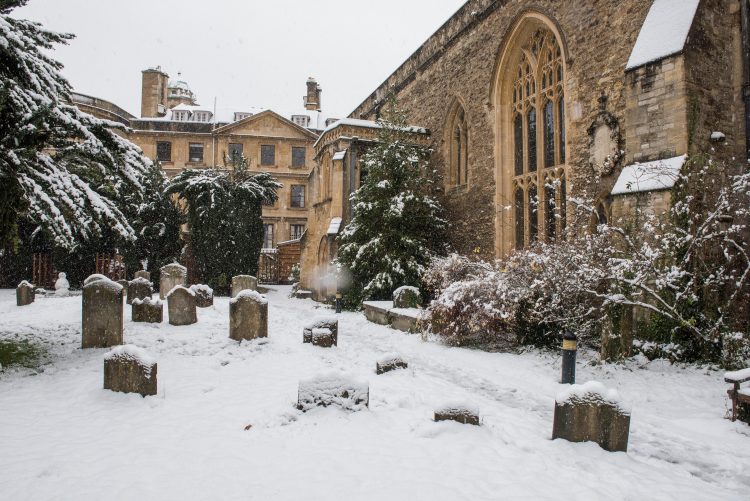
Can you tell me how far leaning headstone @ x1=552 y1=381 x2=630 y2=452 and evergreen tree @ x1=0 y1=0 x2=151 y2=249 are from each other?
558 cm

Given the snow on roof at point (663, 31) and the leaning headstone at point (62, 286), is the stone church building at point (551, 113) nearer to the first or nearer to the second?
the snow on roof at point (663, 31)

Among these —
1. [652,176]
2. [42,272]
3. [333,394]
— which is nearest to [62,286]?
[42,272]

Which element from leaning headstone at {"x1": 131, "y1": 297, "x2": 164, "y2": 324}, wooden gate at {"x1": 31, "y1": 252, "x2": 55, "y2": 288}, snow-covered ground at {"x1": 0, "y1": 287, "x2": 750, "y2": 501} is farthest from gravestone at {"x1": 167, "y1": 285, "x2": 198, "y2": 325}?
wooden gate at {"x1": 31, "y1": 252, "x2": 55, "y2": 288}

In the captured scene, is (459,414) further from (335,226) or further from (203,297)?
(335,226)

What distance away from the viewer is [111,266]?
17656 millimetres

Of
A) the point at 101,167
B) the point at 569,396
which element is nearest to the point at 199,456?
the point at 569,396

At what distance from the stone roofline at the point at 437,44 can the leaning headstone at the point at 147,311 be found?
11.3 meters

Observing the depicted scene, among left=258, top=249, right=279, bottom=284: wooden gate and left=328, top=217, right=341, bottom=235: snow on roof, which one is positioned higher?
left=328, top=217, right=341, bottom=235: snow on roof

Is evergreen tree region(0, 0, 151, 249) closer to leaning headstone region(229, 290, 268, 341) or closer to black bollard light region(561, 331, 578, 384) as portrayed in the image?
leaning headstone region(229, 290, 268, 341)

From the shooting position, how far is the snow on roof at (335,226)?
15.1m

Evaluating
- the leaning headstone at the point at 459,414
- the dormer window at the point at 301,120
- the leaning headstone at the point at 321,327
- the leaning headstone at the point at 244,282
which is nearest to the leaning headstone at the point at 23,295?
the leaning headstone at the point at 244,282

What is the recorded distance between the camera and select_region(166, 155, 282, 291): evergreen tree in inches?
680

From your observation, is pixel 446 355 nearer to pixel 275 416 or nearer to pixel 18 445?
pixel 275 416

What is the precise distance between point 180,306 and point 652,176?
846cm
